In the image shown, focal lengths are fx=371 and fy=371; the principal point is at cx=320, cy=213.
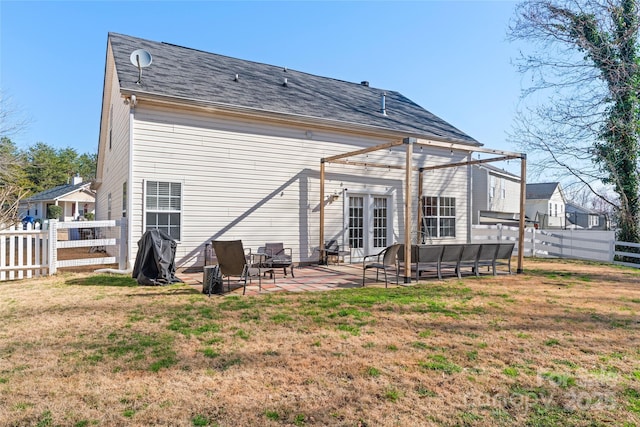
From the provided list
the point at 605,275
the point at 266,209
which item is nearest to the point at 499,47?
the point at 605,275

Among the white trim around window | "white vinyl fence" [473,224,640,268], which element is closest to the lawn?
the white trim around window

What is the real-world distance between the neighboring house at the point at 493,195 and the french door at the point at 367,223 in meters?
16.5

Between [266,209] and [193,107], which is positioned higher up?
[193,107]

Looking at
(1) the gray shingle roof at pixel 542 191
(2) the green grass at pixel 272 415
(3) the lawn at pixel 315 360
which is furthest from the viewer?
(1) the gray shingle roof at pixel 542 191

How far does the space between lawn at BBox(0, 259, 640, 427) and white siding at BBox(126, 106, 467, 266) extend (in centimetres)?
317

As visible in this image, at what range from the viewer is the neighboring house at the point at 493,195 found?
91.8ft

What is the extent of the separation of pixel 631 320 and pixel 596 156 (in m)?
10.4

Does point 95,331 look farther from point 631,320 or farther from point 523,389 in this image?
point 631,320

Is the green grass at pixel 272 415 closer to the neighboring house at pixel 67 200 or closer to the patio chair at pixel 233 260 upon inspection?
the patio chair at pixel 233 260

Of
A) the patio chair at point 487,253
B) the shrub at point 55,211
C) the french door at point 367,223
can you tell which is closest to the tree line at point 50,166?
the shrub at point 55,211

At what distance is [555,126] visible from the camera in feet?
44.8

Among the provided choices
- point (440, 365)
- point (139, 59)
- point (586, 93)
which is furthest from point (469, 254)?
point (586, 93)

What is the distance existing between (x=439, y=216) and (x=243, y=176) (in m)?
7.26

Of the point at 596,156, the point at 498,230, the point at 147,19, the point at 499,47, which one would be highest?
the point at 147,19
